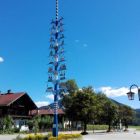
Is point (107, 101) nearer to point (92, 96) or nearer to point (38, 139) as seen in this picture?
point (92, 96)

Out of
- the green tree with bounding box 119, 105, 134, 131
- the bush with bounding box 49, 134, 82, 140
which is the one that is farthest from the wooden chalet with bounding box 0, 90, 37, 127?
the bush with bounding box 49, 134, 82, 140

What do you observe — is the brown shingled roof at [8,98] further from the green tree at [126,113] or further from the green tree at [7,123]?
the green tree at [126,113]

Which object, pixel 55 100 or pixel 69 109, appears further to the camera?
pixel 69 109

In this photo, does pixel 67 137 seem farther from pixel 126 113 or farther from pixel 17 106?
pixel 126 113

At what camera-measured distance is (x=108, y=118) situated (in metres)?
81.0

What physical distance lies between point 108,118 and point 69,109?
20.9 m

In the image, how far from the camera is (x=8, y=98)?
70.9 meters

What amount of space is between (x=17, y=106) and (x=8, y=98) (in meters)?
2.90

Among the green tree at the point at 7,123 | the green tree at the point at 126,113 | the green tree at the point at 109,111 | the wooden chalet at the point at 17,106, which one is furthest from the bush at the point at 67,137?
the green tree at the point at 126,113

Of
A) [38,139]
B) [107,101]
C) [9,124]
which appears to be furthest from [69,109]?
[38,139]

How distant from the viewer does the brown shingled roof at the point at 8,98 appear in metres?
68.1

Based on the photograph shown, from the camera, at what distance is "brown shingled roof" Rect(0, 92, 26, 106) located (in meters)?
68.1

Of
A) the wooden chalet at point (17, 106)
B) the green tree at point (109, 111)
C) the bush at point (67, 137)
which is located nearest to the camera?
the bush at point (67, 137)

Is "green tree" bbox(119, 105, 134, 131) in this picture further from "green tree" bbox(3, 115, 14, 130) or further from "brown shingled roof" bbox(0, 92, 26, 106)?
"green tree" bbox(3, 115, 14, 130)
